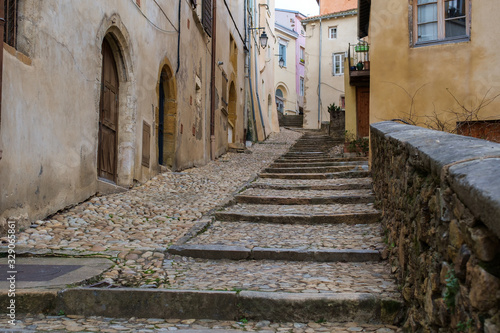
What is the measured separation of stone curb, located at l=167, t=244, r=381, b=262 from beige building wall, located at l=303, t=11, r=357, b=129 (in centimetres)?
2311

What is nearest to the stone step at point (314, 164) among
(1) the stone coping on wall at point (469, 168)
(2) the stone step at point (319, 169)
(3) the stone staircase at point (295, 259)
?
(2) the stone step at point (319, 169)

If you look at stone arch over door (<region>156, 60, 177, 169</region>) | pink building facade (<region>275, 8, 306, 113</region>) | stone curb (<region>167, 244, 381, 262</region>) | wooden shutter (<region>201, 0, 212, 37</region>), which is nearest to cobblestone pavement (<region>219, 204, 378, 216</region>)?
stone curb (<region>167, 244, 381, 262</region>)

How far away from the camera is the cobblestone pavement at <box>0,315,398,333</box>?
8.46ft

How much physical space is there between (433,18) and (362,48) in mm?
5919

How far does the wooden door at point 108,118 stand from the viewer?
6320 mm

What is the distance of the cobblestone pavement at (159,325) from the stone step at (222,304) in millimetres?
43

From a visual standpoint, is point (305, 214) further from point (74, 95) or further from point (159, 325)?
point (74, 95)

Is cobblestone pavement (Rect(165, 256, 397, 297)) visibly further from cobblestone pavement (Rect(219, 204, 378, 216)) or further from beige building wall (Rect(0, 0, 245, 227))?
beige building wall (Rect(0, 0, 245, 227))

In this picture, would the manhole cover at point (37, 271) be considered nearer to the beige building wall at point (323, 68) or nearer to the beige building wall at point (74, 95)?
the beige building wall at point (74, 95)

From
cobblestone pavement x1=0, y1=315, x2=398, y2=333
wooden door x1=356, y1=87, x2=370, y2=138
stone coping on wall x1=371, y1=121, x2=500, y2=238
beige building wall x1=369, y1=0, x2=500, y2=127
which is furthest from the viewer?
wooden door x1=356, y1=87, x2=370, y2=138

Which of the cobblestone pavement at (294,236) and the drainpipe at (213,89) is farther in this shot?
the drainpipe at (213,89)

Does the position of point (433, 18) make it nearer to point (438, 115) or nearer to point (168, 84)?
point (438, 115)

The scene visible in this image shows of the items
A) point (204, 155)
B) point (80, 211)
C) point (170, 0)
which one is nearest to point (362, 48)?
point (204, 155)

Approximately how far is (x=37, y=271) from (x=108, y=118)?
3.60m
